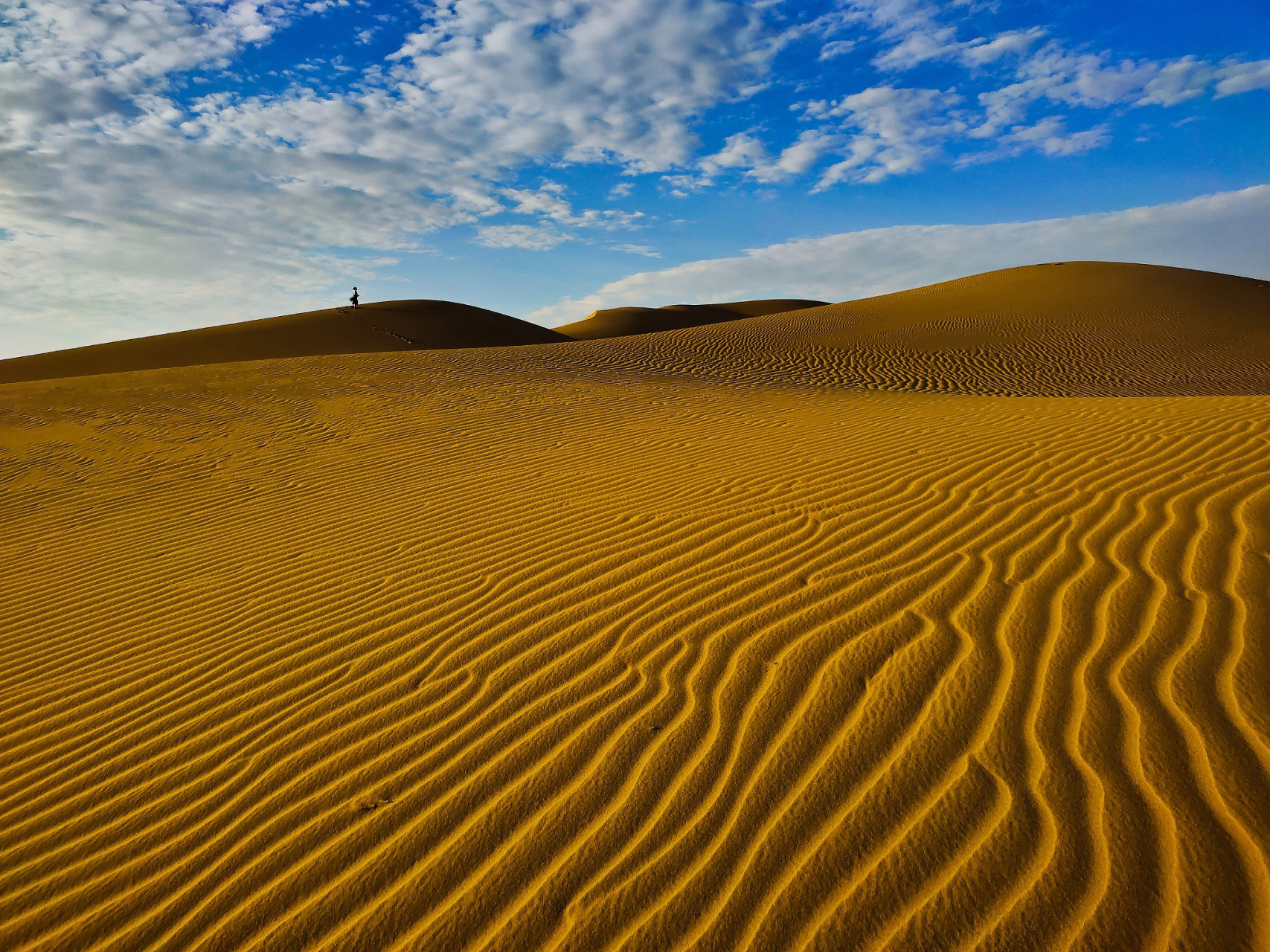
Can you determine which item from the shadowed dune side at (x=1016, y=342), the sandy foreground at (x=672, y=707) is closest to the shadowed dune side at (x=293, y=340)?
the shadowed dune side at (x=1016, y=342)

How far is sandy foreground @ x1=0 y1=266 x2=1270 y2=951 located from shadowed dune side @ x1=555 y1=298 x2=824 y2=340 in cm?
5966

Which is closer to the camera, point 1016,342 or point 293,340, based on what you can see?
point 1016,342

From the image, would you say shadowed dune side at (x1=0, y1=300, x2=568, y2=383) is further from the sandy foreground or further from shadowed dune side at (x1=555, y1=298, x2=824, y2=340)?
the sandy foreground

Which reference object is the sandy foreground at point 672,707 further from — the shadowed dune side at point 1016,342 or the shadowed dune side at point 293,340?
the shadowed dune side at point 293,340

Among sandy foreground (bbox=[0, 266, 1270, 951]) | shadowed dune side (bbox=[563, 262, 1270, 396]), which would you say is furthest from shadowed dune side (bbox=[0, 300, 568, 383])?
sandy foreground (bbox=[0, 266, 1270, 951])

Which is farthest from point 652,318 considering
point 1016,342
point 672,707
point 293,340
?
point 672,707

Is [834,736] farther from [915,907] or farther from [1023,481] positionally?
→ [1023,481]

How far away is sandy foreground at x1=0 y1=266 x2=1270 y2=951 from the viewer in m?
2.02

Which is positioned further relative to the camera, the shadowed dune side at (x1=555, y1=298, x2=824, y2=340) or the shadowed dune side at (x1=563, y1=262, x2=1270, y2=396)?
the shadowed dune side at (x1=555, y1=298, x2=824, y2=340)

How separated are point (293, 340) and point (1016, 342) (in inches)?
1425

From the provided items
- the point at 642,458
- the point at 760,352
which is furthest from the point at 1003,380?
the point at 642,458

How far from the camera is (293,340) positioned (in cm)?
3853

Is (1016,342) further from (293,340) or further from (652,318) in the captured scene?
(652,318)

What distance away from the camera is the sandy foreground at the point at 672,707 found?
202cm
